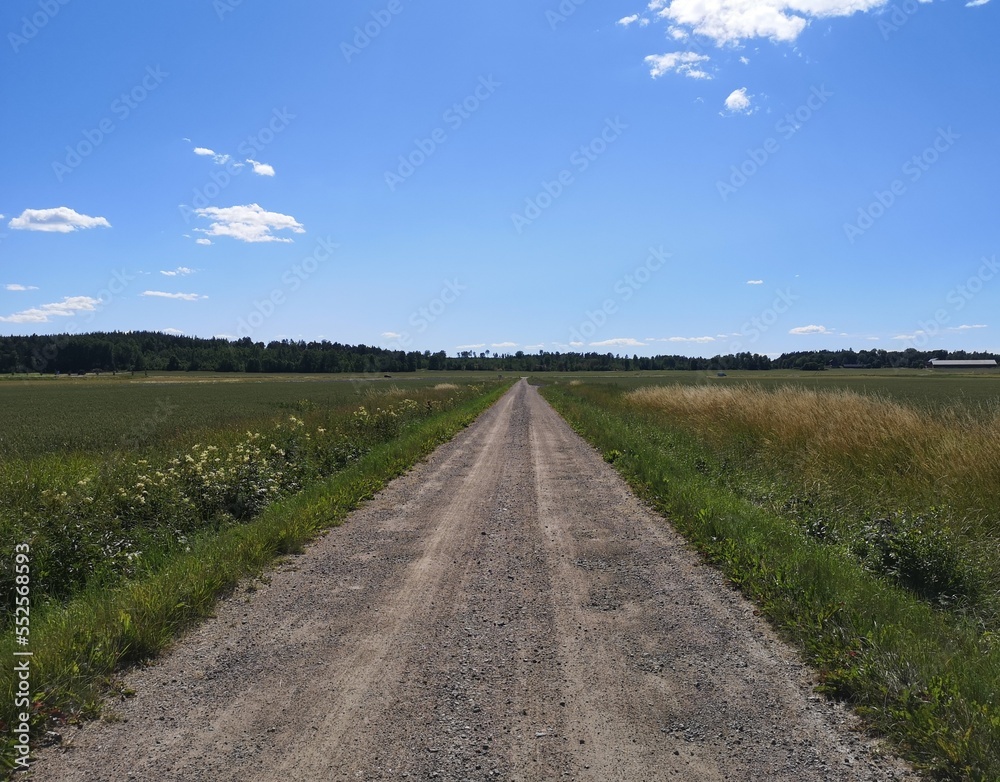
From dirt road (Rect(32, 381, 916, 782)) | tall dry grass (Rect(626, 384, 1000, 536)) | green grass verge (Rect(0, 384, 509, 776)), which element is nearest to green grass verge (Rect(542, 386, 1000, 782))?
dirt road (Rect(32, 381, 916, 782))

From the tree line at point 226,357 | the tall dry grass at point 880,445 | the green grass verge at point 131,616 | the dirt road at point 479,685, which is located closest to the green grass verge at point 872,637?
the dirt road at point 479,685

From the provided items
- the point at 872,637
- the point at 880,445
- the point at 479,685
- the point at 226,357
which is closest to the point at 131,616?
the point at 479,685

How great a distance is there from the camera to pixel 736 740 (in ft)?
10.2

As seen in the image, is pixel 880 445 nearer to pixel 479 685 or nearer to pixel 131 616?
pixel 479 685

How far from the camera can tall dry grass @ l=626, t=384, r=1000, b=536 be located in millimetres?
8078

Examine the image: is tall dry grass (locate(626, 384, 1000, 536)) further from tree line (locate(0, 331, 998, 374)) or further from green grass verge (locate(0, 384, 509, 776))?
tree line (locate(0, 331, 998, 374))

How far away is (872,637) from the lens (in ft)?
13.3

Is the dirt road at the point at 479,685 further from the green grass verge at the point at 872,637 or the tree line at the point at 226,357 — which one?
the tree line at the point at 226,357

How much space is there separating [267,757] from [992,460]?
31.6 ft

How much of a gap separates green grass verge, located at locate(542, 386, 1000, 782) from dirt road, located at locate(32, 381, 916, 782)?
0.22 m

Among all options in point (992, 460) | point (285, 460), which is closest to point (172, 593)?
point (285, 460)

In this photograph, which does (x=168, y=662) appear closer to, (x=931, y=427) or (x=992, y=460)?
(x=992, y=460)

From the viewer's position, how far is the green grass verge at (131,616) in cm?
346

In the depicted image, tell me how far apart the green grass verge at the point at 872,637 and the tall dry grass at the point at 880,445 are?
255cm
